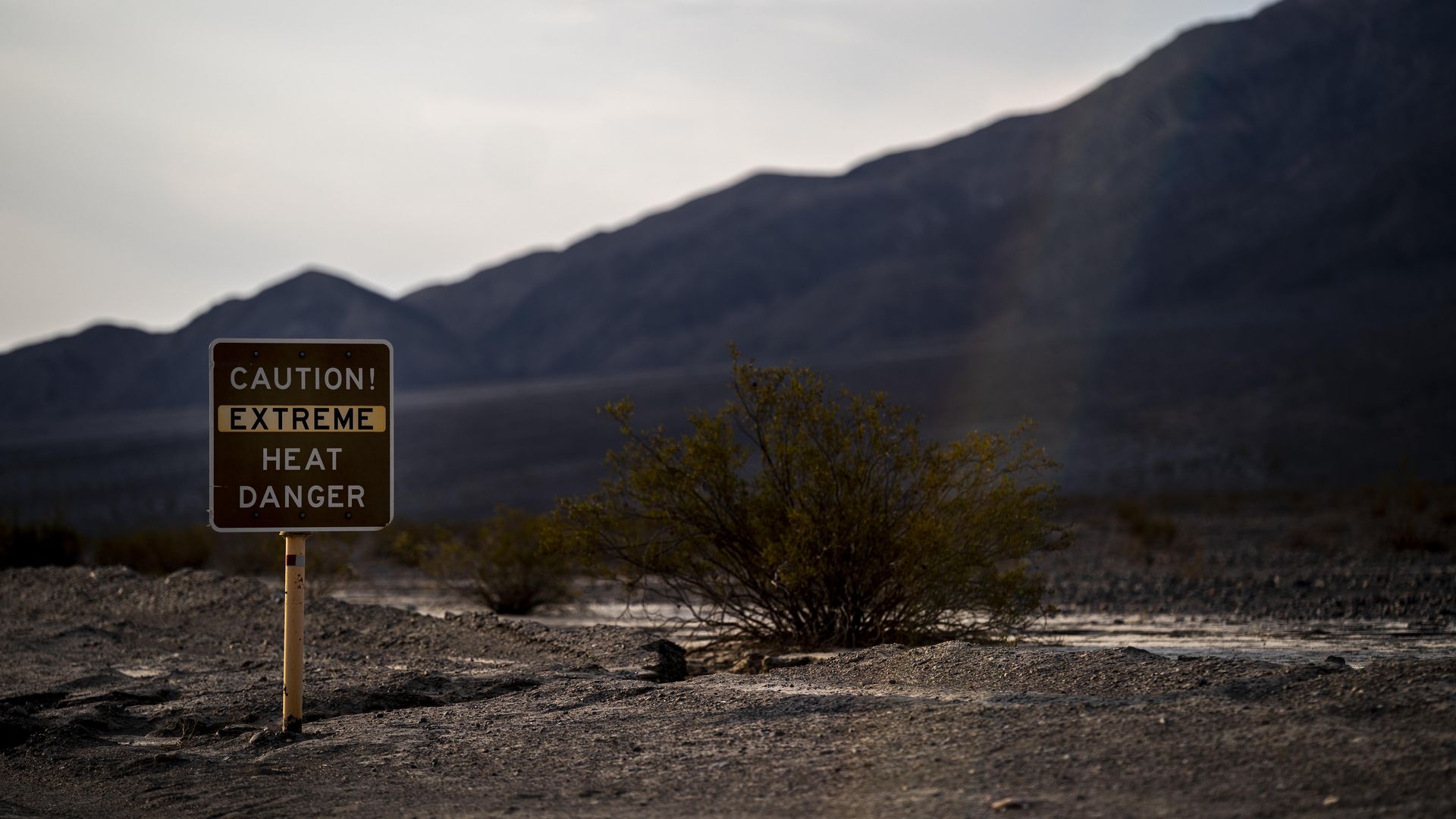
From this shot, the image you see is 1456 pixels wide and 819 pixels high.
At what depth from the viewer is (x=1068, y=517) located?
3862 centimetres

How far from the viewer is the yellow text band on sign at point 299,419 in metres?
8.87

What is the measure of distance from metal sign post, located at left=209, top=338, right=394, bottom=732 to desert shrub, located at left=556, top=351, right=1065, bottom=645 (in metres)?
4.60

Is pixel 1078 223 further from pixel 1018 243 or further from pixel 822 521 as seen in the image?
pixel 822 521

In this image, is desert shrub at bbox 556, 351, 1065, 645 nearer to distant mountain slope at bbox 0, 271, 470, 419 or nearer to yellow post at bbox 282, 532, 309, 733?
yellow post at bbox 282, 532, 309, 733

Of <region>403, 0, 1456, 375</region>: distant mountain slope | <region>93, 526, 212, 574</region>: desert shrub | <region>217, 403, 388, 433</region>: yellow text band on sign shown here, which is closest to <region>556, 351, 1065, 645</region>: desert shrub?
<region>217, 403, 388, 433</region>: yellow text band on sign

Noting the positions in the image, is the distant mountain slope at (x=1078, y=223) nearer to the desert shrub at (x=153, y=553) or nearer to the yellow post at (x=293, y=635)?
the desert shrub at (x=153, y=553)

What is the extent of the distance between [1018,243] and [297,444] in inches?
4849

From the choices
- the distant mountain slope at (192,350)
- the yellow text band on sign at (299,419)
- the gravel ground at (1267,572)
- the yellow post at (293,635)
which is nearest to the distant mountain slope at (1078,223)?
the distant mountain slope at (192,350)

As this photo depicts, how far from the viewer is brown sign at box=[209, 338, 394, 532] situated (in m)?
8.81

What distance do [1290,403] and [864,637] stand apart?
5505 cm

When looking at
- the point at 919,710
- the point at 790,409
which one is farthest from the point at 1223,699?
the point at 790,409

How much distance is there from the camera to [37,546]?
28.1 m

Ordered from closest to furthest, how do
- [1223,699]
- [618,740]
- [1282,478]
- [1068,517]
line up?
[1223,699], [618,740], [1068,517], [1282,478]

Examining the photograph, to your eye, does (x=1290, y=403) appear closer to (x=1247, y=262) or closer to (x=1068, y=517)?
(x=1068, y=517)
